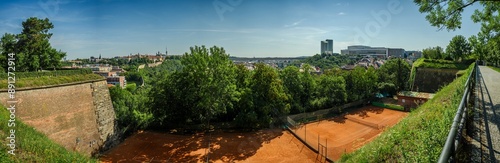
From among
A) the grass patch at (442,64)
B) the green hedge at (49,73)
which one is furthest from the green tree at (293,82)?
the green hedge at (49,73)

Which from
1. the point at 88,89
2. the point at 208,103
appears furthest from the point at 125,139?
the point at 208,103

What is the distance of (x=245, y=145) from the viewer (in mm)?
17125

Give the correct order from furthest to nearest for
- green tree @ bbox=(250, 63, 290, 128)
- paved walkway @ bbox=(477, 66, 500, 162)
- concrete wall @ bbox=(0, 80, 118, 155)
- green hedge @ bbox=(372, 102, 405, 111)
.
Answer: green hedge @ bbox=(372, 102, 405, 111) → green tree @ bbox=(250, 63, 290, 128) → concrete wall @ bbox=(0, 80, 118, 155) → paved walkway @ bbox=(477, 66, 500, 162)

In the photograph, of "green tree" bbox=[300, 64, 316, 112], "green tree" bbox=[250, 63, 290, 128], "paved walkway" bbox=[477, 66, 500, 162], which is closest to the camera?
"paved walkway" bbox=[477, 66, 500, 162]

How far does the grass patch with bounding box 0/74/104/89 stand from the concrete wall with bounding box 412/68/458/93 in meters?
36.1

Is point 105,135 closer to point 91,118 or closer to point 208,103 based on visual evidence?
point 91,118

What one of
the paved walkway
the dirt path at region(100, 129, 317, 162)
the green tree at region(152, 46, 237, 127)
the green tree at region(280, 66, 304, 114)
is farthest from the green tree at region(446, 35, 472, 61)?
the paved walkway

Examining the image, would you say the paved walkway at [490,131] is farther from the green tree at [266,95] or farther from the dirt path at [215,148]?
the green tree at [266,95]

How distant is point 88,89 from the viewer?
16906mm

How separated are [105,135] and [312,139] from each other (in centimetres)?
1546

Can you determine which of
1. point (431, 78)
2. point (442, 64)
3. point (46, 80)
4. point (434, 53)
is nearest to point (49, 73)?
point (46, 80)

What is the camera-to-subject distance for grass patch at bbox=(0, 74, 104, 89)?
13.4 meters

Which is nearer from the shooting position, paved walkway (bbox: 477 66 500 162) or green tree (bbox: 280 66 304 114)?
paved walkway (bbox: 477 66 500 162)

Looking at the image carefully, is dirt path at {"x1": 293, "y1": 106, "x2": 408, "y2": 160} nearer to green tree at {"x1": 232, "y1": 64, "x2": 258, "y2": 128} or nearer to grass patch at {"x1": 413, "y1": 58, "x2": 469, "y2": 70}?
green tree at {"x1": 232, "y1": 64, "x2": 258, "y2": 128}
